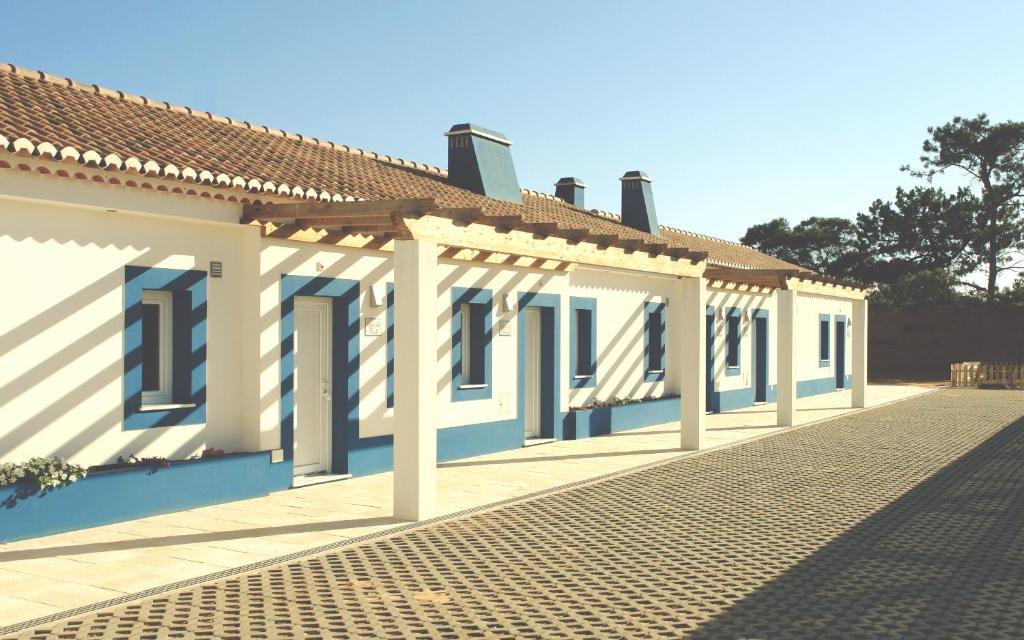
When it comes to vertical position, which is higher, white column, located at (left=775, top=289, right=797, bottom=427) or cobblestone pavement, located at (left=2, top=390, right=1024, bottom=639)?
white column, located at (left=775, top=289, right=797, bottom=427)

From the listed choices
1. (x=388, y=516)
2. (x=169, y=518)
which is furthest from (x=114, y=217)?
(x=388, y=516)

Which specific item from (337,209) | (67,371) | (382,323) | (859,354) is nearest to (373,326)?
(382,323)

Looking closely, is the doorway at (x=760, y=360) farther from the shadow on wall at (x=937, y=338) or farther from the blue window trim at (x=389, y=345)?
the shadow on wall at (x=937, y=338)

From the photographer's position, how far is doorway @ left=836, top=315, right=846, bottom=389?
29.3 meters

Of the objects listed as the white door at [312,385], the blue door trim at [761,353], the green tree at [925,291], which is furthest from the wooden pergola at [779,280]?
the green tree at [925,291]

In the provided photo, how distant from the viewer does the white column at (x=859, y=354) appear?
72.2 ft

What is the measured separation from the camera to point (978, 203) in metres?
40.5

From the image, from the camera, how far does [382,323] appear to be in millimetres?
11984

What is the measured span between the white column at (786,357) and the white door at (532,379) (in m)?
4.84

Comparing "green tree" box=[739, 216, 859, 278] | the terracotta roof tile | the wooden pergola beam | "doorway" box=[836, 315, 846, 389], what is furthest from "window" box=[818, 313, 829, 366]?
"green tree" box=[739, 216, 859, 278]

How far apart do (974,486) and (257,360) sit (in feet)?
26.3

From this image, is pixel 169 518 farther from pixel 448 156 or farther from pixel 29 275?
pixel 448 156

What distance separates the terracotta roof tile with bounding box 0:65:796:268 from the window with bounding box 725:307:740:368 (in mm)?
6537

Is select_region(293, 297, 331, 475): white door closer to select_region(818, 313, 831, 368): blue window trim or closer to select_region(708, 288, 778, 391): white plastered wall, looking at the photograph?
select_region(708, 288, 778, 391): white plastered wall
